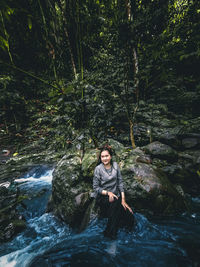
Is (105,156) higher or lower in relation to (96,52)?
lower

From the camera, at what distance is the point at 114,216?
2.56 meters

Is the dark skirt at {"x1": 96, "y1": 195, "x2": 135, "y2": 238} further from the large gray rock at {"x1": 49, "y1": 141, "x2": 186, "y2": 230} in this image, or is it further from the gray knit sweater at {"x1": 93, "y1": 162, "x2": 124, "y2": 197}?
the large gray rock at {"x1": 49, "y1": 141, "x2": 186, "y2": 230}

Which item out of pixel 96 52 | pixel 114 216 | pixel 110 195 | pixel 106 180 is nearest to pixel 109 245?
pixel 114 216

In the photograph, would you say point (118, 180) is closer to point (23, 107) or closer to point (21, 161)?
point (21, 161)

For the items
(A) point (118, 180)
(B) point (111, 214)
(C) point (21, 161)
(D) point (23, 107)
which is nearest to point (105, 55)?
A: (A) point (118, 180)

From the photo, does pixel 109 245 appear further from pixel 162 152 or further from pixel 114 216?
pixel 162 152

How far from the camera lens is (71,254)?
2416mm

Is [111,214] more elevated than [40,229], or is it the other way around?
[111,214]

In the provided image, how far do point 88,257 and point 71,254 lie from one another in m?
0.33

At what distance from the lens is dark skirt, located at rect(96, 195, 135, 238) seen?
2.58 m

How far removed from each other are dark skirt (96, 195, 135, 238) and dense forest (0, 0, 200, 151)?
1971 millimetres

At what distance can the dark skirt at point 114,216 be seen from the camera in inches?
102

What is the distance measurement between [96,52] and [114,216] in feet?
19.6

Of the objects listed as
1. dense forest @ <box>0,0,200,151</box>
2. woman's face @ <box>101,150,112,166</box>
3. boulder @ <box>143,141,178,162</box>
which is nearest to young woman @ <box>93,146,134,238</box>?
woman's face @ <box>101,150,112,166</box>
